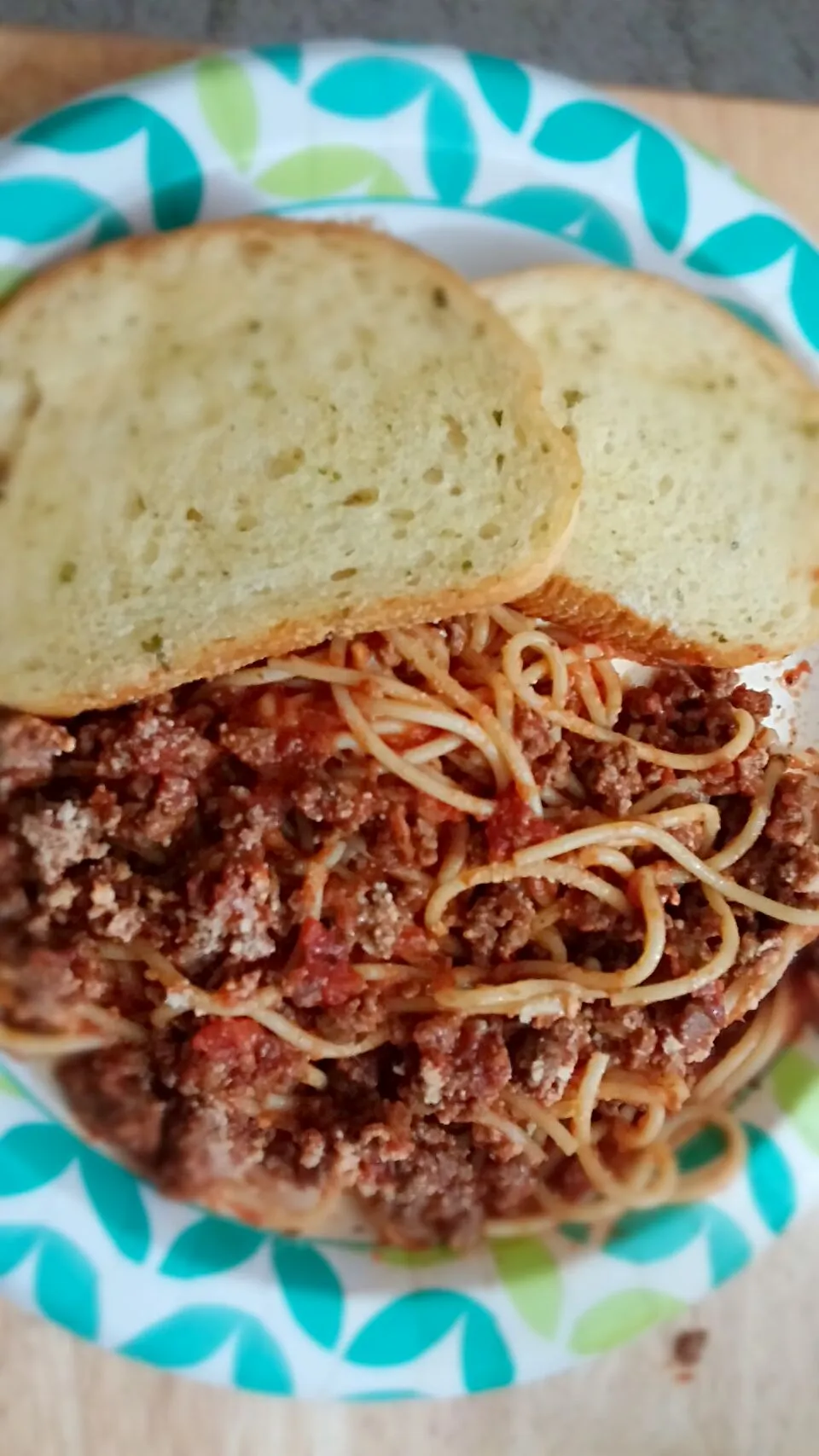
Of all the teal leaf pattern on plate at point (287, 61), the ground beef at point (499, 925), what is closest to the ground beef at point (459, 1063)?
the ground beef at point (499, 925)

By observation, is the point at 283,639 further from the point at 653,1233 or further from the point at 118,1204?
Result: the point at 653,1233

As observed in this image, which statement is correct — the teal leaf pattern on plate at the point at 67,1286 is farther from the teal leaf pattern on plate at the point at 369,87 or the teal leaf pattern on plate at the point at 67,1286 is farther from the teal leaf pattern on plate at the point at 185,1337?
the teal leaf pattern on plate at the point at 369,87

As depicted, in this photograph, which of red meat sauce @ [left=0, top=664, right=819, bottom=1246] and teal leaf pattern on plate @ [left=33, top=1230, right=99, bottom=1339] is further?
red meat sauce @ [left=0, top=664, right=819, bottom=1246]

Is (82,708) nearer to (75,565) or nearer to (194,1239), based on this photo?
(75,565)

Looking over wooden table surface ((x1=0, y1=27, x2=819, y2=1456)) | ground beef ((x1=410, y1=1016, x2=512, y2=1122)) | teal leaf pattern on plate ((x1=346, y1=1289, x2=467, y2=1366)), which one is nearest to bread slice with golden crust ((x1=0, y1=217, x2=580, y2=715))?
wooden table surface ((x1=0, y1=27, x2=819, y2=1456))

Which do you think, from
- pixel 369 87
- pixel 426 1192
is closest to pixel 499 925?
pixel 426 1192

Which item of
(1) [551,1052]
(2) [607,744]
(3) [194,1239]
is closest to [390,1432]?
(3) [194,1239]

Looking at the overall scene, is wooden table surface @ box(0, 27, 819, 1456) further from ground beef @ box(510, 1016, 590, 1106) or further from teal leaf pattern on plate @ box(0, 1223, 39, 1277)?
ground beef @ box(510, 1016, 590, 1106)
